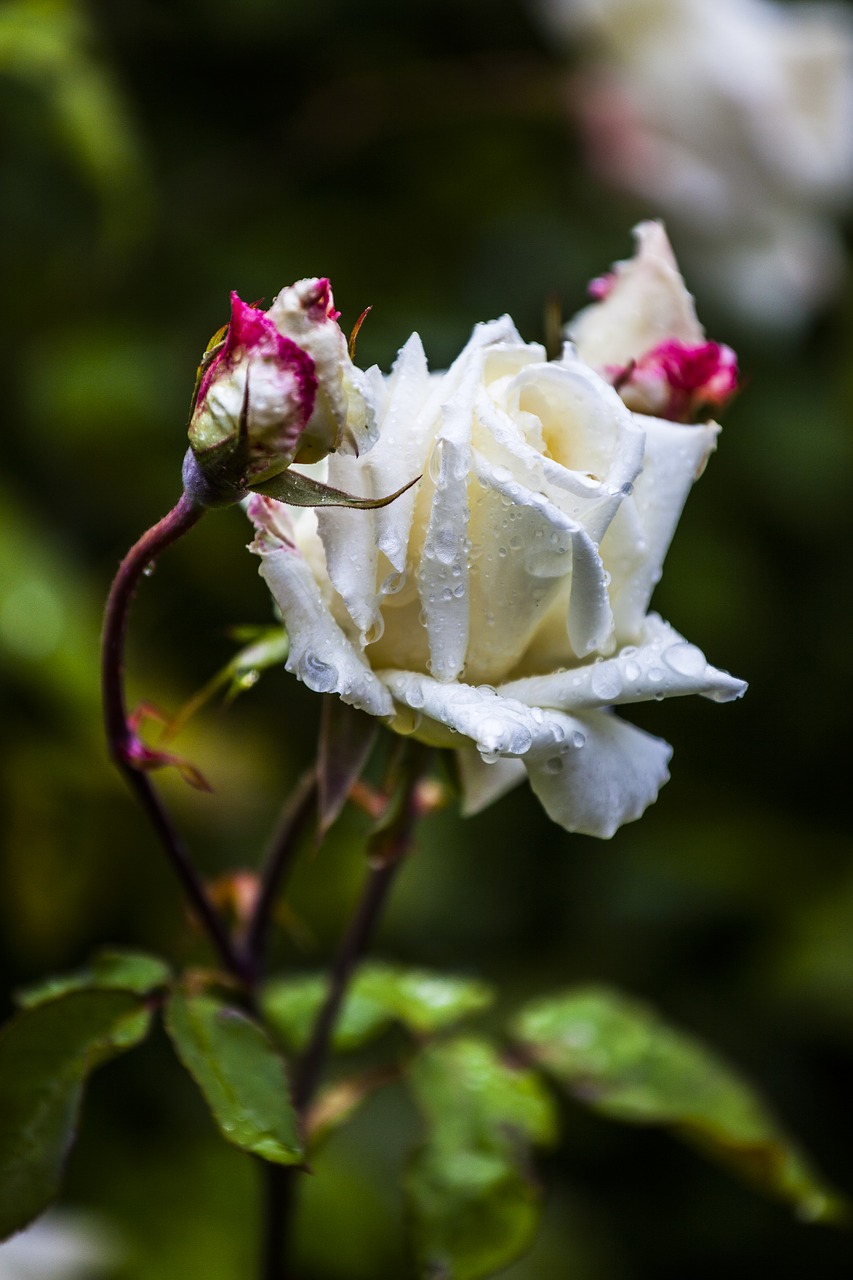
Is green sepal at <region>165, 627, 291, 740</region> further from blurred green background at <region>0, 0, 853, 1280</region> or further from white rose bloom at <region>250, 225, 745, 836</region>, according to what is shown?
blurred green background at <region>0, 0, 853, 1280</region>

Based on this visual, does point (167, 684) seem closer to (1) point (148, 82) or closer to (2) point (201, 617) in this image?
(2) point (201, 617)

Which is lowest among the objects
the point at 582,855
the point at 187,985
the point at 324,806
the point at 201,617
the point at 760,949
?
the point at 760,949

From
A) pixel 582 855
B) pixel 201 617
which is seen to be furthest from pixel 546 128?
pixel 582 855

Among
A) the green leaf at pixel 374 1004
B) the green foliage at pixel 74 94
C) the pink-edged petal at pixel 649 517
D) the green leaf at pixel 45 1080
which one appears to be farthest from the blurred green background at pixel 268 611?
the green leaf at pixel 45 1080

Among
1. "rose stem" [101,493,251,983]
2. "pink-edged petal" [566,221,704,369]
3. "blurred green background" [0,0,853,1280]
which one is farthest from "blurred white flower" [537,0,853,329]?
"rose stem" [101,493,251,983]

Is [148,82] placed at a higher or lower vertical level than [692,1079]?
higher

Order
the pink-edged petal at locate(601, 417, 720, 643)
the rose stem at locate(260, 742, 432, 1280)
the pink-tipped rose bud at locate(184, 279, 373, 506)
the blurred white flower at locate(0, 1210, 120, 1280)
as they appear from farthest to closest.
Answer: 1. the blurred white flower at locate(0, 1210, 120, 1280)
2. the rose stem at locate(260, 742, 432, 1280)
3. the pink-edged petal at locate(601, 417, 720, 643)
4. the pink-tipped rose bud at locate(184, 279, 373, 506)

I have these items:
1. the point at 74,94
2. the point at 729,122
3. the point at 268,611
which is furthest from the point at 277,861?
the point at 729,122

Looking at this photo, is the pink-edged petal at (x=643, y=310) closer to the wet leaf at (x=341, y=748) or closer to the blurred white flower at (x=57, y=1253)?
the wet leaf at (x=341, y=748)
